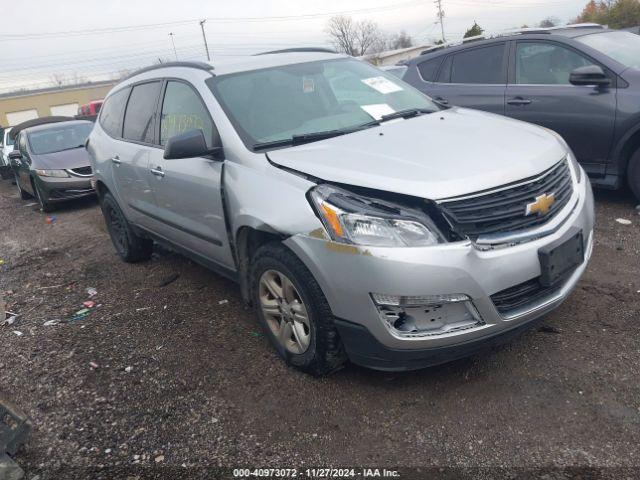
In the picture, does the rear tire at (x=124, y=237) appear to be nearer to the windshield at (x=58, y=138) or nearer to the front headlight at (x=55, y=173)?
the front headlight at (x=55, y=173)

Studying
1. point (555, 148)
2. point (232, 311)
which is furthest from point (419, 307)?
point (232, 311)

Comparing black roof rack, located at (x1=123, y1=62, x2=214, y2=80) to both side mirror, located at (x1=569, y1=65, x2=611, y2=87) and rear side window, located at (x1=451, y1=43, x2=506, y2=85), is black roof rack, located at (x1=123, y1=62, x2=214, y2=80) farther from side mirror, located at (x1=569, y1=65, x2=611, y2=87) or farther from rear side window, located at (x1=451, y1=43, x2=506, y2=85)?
rear side window, located at (x1=451, y1=43, x2=506, y2=85)

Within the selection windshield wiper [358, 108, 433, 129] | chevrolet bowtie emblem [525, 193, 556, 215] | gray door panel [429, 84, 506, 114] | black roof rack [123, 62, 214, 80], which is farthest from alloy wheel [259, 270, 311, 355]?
gray door panel [429, 84, 506, 114]

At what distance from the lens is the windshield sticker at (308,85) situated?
153 inches

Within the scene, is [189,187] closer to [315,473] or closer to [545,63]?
[315,473]

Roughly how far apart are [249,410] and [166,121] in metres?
2.40

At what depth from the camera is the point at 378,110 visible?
3785mm

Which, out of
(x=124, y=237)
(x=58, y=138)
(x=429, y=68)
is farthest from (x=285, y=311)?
(x=58, y=138)

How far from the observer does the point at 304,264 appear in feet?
9.57

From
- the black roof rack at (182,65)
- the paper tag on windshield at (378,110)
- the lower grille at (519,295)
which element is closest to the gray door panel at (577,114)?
the paper tag on windshield at (378,110)

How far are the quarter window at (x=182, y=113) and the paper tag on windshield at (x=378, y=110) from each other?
1.05 m

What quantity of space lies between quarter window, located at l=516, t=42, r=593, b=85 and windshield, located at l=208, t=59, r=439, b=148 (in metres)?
2.32

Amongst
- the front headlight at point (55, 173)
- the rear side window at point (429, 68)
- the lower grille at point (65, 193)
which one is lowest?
the lower grille at point (65, 193)

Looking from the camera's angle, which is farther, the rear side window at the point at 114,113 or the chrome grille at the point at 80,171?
the chrome grille at the point at 80,171
